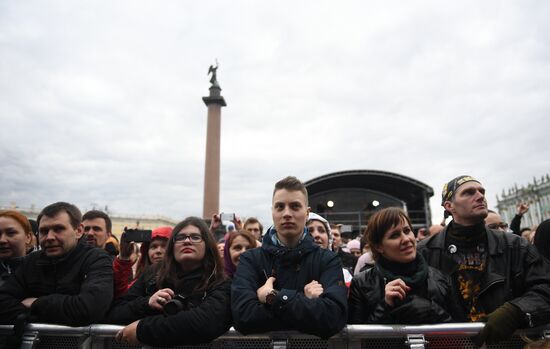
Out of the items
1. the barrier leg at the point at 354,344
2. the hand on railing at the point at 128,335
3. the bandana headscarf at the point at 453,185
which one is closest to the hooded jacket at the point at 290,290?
the barrier leg at the point at 354,344

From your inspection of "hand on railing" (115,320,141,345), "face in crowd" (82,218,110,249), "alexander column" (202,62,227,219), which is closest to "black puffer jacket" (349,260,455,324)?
"hand on railing" (115,320,141,345)

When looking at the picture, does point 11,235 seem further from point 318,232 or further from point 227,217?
point 227,217

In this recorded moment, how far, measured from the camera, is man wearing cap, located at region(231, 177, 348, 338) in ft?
Result: 6.86

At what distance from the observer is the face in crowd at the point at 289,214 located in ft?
8.46

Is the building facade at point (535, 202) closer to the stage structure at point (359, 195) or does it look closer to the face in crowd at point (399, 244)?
the stage structure at point (359, 195)

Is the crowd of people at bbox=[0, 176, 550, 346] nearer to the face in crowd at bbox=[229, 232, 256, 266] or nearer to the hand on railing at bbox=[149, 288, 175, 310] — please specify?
the hand on railing at bbox=[149, 288, 175, 310]

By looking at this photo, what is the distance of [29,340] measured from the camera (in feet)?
7.74

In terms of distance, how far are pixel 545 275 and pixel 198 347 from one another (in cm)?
239

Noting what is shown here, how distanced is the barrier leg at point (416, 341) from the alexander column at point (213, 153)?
64.6 ft

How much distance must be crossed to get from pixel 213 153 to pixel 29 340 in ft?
67.2

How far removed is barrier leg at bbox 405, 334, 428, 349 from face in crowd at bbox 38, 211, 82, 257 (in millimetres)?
2540

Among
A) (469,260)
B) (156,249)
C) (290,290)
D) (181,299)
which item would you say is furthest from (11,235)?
(469,260)

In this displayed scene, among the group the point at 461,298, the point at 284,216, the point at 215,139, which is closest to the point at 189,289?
the point at 284,216

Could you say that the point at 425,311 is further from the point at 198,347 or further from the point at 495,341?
the point at 198,347
